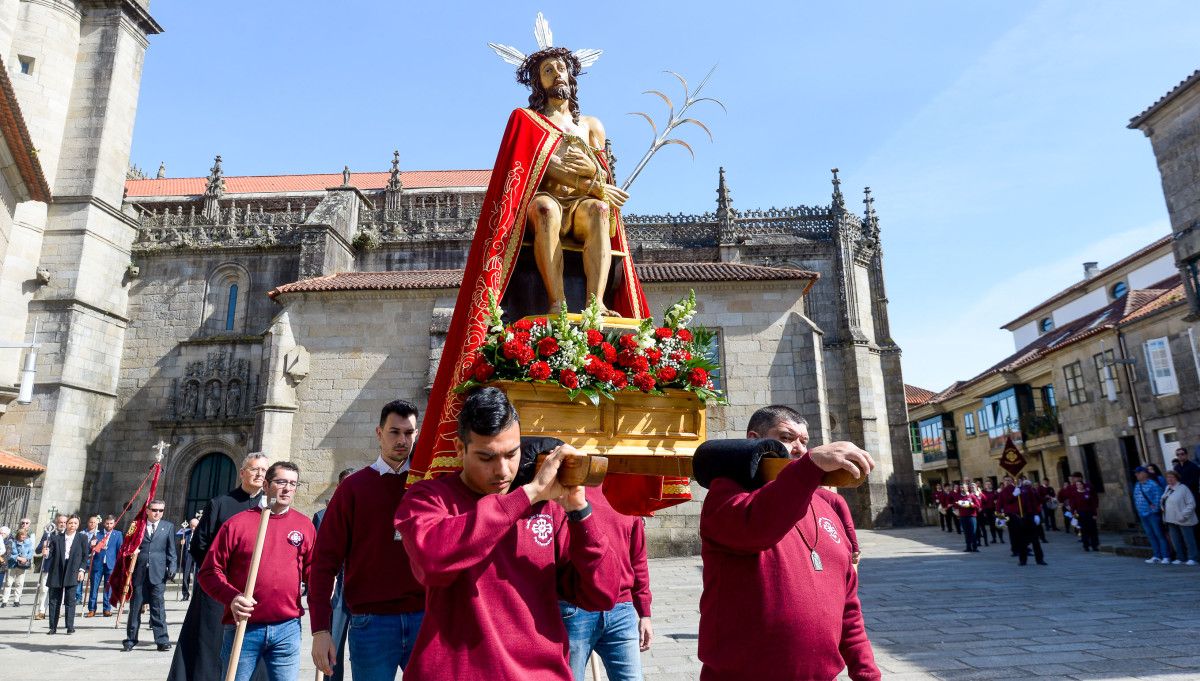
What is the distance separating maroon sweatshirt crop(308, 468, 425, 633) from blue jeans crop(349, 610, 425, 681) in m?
0.04

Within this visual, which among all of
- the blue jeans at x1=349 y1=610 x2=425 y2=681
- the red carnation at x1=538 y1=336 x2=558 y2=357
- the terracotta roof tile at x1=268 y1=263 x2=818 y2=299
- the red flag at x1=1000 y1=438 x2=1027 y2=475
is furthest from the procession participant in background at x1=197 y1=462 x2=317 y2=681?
the terracotta roof tile at x1=268 y1=263 x2=818 y2=299

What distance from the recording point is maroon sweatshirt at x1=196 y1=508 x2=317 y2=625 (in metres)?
4.34

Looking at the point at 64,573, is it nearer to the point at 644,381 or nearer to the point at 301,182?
the point at 644,381

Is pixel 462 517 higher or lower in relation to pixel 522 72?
lower

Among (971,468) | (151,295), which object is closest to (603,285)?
(151,295)

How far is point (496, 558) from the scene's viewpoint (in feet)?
7.47

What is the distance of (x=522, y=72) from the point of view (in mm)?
4816

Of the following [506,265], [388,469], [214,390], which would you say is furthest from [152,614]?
[214,390]

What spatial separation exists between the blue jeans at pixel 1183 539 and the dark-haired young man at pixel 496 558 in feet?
51.5

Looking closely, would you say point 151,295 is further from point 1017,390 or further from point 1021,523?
point 1017,390

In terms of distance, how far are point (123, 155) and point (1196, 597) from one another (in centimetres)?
3507

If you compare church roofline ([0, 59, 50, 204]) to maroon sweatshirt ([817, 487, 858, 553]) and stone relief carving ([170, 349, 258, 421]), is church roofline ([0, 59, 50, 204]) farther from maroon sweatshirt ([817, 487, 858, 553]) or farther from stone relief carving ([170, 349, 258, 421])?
maroon sweatshirt ([817, 487, 858, 553])

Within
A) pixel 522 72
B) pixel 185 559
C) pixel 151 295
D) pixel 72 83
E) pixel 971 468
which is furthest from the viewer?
pixel 971 468

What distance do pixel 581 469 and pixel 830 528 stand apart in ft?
4.30
